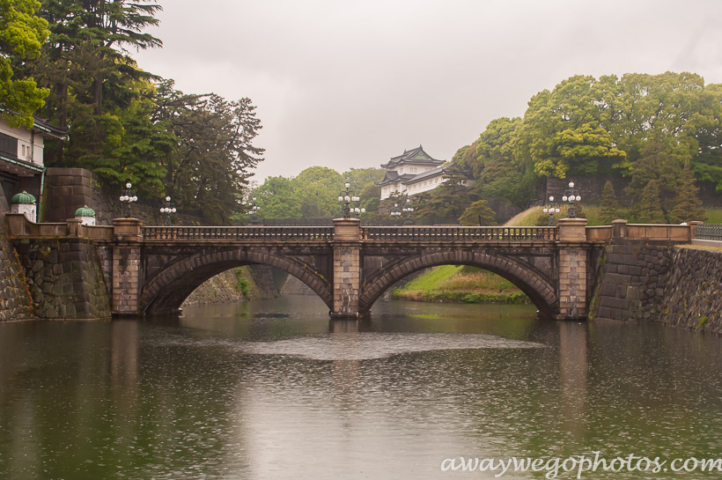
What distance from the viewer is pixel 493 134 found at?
307ft

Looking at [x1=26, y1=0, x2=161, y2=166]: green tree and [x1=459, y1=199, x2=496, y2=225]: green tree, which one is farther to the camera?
[x1=459, y1=199, x2=496, y2=225]: green tree

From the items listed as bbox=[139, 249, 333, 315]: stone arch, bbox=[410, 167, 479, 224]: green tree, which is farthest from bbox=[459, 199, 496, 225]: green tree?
bbox=[139, 249, 333, 315]: stone arch

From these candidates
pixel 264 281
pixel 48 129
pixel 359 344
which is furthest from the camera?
pixel 264 281

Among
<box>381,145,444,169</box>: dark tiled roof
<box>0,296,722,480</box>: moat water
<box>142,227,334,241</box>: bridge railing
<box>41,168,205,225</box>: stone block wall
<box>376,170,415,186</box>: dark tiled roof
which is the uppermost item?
<box>381,145,444,169</box>: dark tiled roof

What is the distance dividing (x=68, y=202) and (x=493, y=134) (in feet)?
190

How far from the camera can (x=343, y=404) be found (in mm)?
18312

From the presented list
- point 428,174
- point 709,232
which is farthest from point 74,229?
point 428,174

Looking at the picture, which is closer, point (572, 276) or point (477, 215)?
point (572, 276)

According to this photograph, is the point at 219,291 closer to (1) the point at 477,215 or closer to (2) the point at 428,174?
(1) the point at 477,215

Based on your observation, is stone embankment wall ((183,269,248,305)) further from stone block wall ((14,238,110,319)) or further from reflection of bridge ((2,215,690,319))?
stone block wall ((14,238,110,319))

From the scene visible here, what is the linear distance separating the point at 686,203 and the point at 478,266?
2977 cm

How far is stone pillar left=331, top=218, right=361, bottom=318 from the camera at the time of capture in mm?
43438

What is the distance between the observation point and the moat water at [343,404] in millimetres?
13500

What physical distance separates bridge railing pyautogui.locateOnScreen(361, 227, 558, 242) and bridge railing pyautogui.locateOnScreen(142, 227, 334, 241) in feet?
9.78
